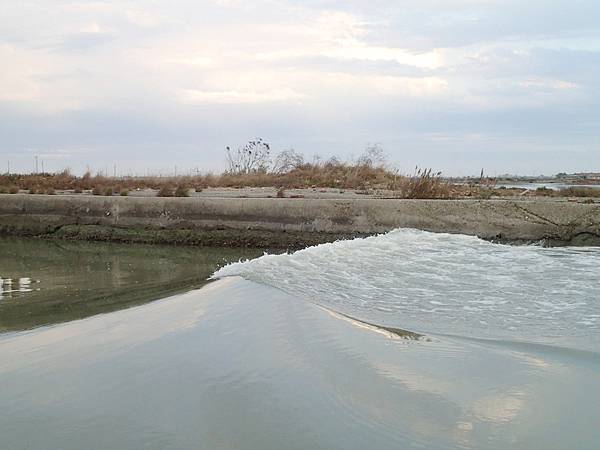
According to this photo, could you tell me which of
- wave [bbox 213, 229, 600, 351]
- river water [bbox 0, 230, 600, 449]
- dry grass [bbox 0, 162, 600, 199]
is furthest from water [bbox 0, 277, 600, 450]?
dry grass [bbox 0, 162, 600, 199]

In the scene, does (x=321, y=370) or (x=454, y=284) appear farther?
(x=454, y=284)

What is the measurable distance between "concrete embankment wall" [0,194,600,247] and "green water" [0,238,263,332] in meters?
0.51

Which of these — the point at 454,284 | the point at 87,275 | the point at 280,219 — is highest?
the point at 280,219

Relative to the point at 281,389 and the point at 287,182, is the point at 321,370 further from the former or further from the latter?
the point at 287,182

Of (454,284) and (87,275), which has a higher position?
(454,284)

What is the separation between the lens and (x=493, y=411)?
2.86 metres

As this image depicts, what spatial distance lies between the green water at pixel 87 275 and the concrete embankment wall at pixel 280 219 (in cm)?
51

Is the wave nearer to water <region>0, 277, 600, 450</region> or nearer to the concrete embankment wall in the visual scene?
water <region>0, 277, 600, 450</region>

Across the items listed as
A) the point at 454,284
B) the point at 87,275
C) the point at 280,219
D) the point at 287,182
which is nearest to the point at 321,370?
the point at 454,284

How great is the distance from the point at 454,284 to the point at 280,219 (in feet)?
15.7

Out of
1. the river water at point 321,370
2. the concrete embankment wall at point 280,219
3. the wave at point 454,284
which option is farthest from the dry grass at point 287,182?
the river water at point 321,370

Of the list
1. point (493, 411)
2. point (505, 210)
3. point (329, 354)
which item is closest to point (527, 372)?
point (493, 411)

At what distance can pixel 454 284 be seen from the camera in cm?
576

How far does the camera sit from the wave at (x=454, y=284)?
14.3ft
